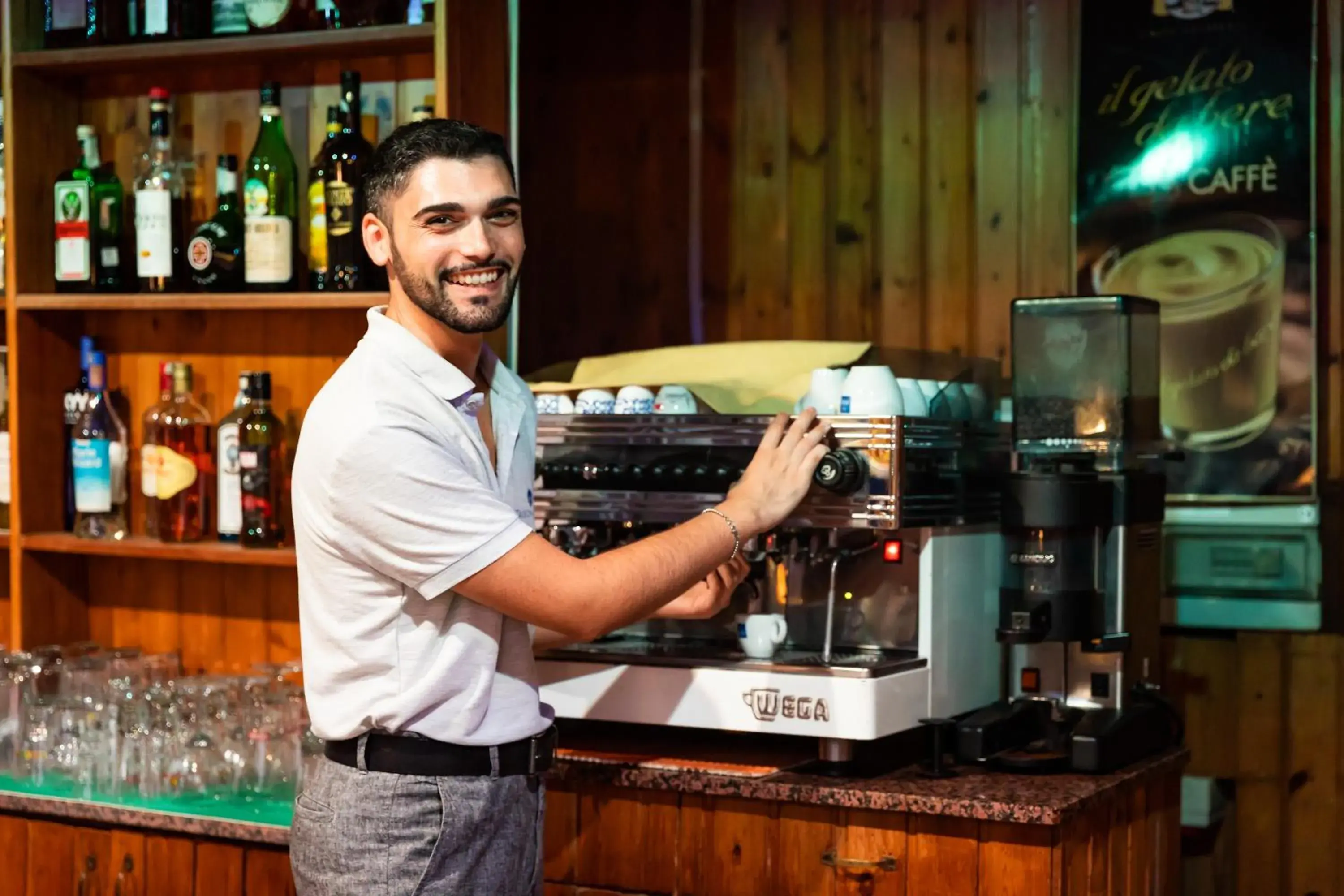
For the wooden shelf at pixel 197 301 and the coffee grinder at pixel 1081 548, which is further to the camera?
the wooden shelf at pixel 197 301

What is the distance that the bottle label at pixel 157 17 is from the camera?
307 cm

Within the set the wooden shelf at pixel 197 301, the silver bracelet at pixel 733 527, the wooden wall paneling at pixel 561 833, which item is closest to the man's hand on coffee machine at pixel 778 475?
the silver bracelet at pixel 733 527

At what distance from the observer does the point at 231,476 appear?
120 inches

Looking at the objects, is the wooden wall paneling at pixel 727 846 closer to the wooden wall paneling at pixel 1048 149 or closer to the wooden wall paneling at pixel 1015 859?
the wooden wall paneling at pixel 1015 859

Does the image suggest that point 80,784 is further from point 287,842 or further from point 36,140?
point 36,140

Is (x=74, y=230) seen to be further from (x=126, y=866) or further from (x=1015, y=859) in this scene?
(x=1015, y=859)

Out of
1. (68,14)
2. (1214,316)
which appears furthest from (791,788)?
(68,14)

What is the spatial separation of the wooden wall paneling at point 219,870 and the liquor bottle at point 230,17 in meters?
1.43

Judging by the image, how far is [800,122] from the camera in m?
3.37

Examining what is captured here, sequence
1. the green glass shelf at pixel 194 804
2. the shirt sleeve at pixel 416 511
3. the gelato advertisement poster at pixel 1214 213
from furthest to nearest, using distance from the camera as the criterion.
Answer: the gelato advertisement poster at pixel 1214 213, the green glass shelf at pixel 194 804, the shirt sleeve at pixel 416 511

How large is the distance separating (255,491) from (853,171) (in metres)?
1.32

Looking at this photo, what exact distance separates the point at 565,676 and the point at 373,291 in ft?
2.59

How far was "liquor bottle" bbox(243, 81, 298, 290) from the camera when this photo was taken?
2.96m

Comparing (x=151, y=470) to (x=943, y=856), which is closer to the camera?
(x=943, y=856)
